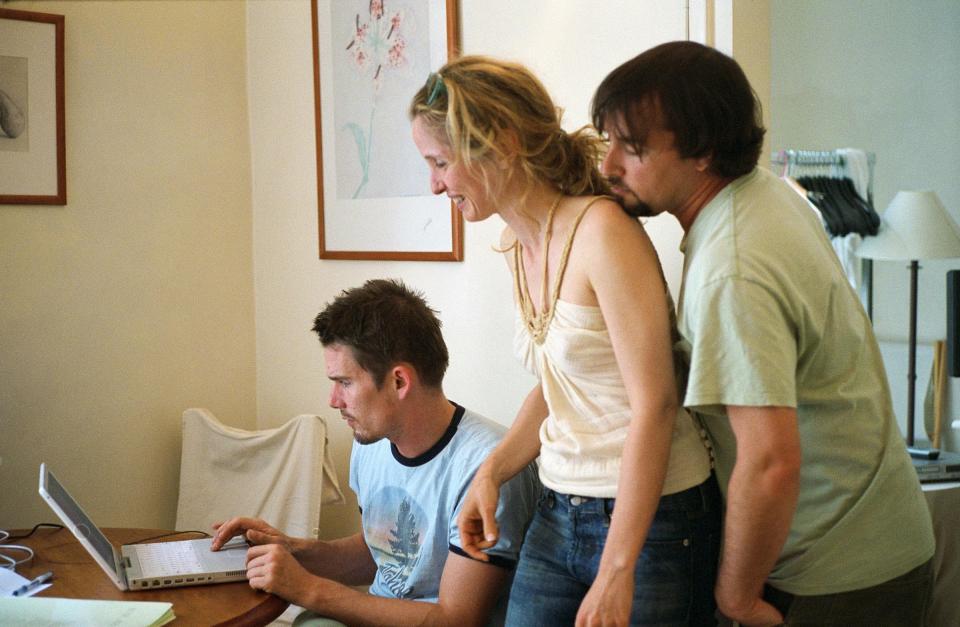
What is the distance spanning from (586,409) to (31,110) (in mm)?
1979

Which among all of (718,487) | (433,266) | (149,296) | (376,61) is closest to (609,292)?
(718,487)

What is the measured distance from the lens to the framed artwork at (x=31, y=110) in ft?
8.76

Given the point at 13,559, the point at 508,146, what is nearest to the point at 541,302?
the point at 508,146

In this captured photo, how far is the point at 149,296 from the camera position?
293 cm

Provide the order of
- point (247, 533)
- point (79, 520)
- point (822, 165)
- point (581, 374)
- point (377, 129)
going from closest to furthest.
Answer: point (581, 374)
point (79, 520)
point (247, 533)
point (377, 129)
point (822, 165)

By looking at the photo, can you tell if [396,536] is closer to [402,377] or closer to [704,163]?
[402,377]

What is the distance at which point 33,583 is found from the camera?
179cm

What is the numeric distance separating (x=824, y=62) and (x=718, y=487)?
2.05 metres

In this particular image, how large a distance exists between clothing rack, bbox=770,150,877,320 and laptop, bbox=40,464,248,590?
1637 millimetres

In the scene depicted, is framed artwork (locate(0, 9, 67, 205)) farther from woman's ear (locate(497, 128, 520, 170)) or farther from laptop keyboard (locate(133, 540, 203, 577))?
woman's ear (locate(497, 128, 520, 170))

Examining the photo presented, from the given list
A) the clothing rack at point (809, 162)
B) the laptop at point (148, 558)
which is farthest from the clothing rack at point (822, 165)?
the laptop at point (148, 558)

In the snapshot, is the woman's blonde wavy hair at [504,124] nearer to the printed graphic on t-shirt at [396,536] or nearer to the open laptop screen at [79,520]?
the printed graphic on t-shirt at [396,536]

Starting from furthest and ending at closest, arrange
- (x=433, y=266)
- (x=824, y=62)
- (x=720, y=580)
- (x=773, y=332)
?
(x=824, y=62) → (x=433, y=266) → (x=720, y=580) → (x=773, y=332)

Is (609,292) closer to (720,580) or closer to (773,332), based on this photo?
(773,332)
